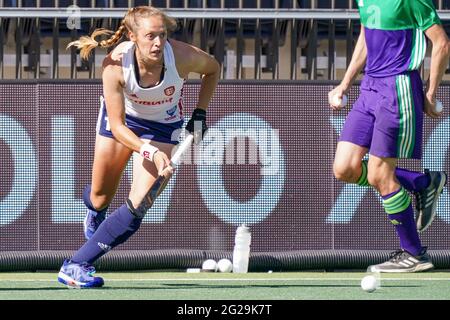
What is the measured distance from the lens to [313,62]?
12234 mm

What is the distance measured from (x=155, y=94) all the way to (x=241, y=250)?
2.32m

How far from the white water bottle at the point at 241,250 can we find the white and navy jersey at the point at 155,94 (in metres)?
1.92

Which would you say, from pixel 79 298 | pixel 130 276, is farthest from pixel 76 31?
pixel 79 298

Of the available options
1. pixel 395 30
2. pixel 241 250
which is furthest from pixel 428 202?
pixel 241 250

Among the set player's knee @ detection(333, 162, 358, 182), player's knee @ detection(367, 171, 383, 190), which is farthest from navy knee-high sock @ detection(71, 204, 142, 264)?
player's knee @ detection(367, 171, 383, 190)

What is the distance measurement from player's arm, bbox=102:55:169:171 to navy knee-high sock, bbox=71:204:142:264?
38cm

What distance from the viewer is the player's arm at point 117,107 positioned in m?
7.42

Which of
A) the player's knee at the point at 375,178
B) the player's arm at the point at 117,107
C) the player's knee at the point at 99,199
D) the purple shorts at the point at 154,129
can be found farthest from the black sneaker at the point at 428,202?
the player's knee at the point at 99,199

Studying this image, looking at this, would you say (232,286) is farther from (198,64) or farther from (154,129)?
(198,64)

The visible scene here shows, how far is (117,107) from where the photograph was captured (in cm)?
750

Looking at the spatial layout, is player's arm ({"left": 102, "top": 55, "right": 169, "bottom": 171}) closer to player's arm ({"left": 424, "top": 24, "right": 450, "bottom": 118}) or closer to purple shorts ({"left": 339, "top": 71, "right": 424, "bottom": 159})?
purple shorts ({"left": 339, "top": 71, "right": 424, "bottom": 159})

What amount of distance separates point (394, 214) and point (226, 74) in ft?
17.7

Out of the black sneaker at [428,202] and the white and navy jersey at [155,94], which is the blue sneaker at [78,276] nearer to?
the white and navy jersey at [155,94]

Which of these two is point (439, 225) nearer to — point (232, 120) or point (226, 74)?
point (232, 120)
